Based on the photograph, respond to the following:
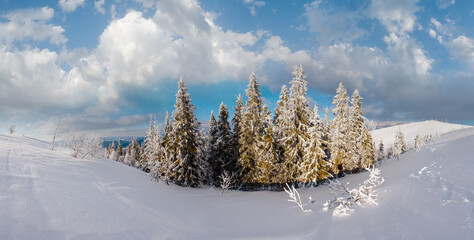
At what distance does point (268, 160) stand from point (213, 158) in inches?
370

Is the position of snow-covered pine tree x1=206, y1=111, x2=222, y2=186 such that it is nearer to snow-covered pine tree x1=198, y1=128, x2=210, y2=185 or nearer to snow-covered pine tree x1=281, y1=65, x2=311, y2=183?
snow-covered pine tree x1=198, y1=128, x2=210, y2=185

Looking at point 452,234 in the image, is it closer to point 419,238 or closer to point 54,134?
point 419,238

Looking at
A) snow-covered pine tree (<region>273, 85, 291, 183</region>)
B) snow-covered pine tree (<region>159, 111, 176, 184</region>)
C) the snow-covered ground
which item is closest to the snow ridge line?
the snow-covered ground

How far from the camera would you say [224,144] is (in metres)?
29.3

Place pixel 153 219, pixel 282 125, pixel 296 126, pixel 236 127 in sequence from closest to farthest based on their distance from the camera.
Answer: pixel 153 219, pixel 296 126, pixel 282 125, pixel 236 127

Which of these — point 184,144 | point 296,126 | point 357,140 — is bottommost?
point 184,144

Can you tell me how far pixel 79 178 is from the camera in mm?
11102

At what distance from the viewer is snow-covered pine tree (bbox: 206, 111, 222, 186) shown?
96.5 feet

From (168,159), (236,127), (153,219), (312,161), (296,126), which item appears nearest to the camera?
(153,219)

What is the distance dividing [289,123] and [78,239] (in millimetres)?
20811

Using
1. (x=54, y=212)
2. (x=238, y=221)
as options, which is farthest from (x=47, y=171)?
(x=238, y=221)

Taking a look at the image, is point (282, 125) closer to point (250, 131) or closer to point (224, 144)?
point (250, 131)

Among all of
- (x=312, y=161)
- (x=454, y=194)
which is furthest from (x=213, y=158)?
(x=454, y=194)

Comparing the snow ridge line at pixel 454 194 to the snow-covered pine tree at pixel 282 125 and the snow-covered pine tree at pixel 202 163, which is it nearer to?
the snow-covered pine tree at pixel 282 125
